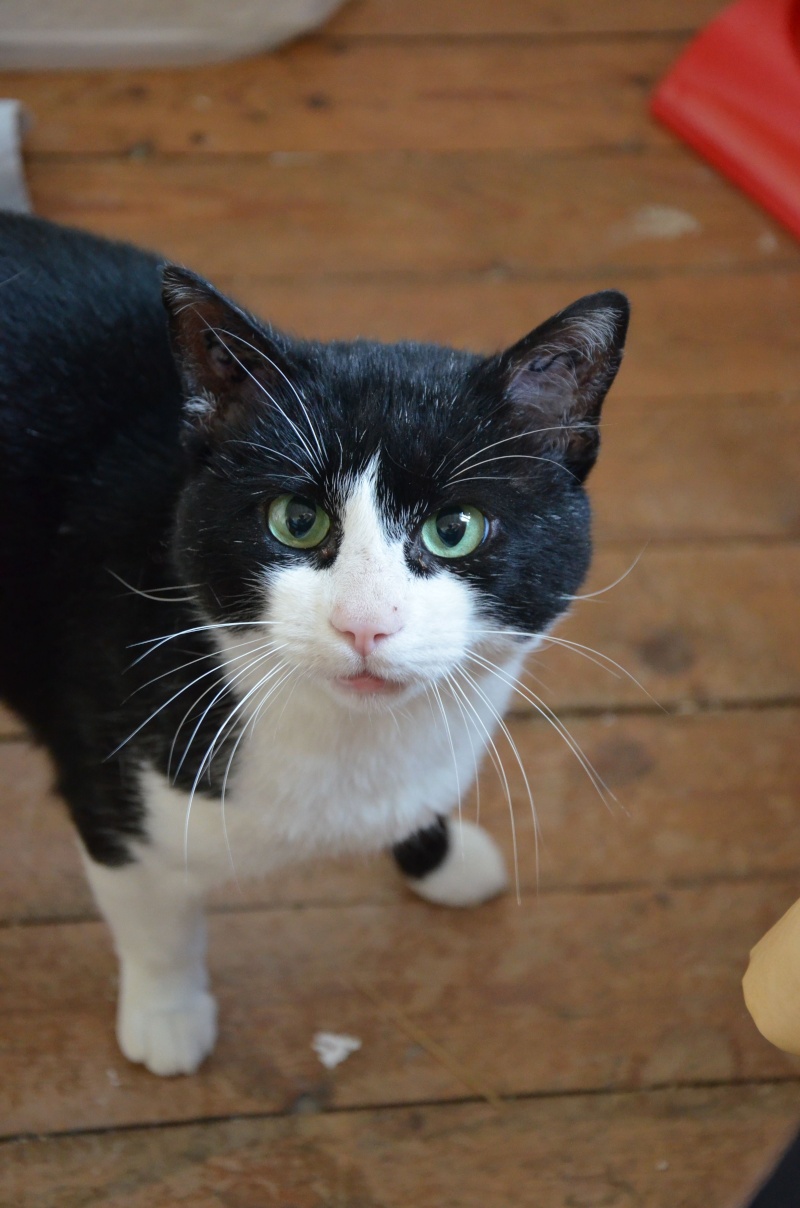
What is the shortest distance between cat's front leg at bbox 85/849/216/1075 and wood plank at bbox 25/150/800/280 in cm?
96

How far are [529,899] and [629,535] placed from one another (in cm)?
49

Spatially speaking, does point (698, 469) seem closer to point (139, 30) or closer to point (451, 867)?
point (451, 867)

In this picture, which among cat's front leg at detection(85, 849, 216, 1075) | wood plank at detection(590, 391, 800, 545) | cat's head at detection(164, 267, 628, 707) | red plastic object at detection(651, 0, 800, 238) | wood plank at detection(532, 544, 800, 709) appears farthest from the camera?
red plastic object at detection(651, 0, 800, 238)

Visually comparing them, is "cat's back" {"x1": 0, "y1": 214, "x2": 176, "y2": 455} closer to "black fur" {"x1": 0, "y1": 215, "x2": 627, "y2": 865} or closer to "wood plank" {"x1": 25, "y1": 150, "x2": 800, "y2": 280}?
"black fur" {"x1": 0, "y1": 215, "x2": 627, "y2": 865}

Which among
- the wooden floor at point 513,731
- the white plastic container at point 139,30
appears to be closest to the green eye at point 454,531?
the wooden floor at point 513,731

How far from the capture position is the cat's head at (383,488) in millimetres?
712

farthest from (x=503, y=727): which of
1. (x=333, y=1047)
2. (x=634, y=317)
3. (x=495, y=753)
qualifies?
(x=634, y=317)

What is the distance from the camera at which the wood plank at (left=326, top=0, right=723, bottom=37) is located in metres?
1.93

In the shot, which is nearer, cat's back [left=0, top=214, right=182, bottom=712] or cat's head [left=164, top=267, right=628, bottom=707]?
cat's head [left=164, top=267, right=628, bottom=707]

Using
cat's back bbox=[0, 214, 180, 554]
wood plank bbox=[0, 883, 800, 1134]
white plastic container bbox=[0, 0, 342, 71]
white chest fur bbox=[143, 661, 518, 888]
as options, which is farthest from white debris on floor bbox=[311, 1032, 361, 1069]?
white plastic container bbox=[0, 0, 342, 71]

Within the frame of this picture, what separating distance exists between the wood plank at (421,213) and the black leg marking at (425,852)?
0.88 metres

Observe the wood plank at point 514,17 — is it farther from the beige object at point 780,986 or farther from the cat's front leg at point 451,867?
the beige object at point 780,986

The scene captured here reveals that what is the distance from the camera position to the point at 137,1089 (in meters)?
1.04

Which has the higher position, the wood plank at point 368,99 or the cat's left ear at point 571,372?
the cat's left ear at point 571,372
